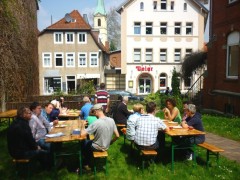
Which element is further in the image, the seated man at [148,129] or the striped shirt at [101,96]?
the striped shirt at [101,96]

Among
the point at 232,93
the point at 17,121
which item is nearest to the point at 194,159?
the point at 17,121

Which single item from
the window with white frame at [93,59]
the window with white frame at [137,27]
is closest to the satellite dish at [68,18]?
the window with white frame at [93,59]

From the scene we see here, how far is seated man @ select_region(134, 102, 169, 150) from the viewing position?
6.01m

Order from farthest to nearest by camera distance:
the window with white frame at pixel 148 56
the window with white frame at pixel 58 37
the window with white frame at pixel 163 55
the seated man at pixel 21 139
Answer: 1. the window with white frame at pixel 58 37
2. the window with white frame at pixel 163 55
3. the window with white frame at pixel 148 56
4. the seated man at pixel 21 139

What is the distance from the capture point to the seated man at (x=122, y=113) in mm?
9313

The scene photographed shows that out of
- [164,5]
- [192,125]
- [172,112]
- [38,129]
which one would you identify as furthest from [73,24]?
[192,125]

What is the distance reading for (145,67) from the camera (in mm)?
33406

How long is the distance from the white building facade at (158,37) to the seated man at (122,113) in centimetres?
2399

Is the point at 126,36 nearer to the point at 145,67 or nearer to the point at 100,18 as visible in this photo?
the point at 145,67

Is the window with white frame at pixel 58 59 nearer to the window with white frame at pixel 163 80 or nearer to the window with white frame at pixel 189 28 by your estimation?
the window with white frame at pixel 163 80

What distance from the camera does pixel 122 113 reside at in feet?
30.8

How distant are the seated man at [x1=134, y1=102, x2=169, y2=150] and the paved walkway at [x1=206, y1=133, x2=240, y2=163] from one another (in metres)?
2.64

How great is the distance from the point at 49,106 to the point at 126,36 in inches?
1000

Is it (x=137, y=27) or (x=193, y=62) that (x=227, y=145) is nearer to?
(x=193, y=62)
